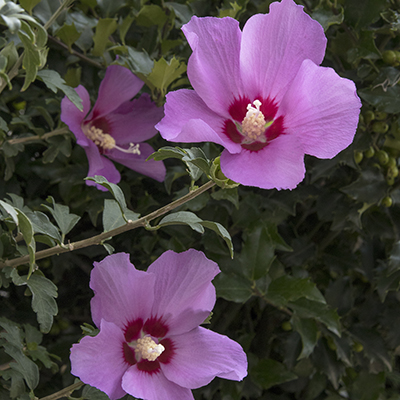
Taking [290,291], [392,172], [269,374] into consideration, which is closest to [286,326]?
Answer: [269,374]

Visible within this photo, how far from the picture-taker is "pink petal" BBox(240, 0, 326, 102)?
596 mm

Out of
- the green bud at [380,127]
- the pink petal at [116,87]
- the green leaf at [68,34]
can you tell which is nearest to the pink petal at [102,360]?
the pink petal at [116,87]

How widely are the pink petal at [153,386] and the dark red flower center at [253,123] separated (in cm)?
33

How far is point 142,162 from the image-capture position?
0.93 metres

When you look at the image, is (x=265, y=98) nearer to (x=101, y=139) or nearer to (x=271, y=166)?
(x=271, y=166)

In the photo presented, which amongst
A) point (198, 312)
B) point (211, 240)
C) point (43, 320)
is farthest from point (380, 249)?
point (43, 320)

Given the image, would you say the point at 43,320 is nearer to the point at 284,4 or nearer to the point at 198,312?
the point at 198,312

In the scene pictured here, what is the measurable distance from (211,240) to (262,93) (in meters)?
0.45

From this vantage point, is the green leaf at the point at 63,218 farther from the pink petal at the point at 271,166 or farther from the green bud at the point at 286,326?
the green bud at the point at 286,326

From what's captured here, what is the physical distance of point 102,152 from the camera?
3.12ft

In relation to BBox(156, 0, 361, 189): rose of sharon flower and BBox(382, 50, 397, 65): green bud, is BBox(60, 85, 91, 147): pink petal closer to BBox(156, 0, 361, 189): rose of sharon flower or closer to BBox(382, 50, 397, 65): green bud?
BBox(156, 0, 361, 189): rose of sharon flower

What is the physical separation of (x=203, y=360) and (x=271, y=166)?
284 millimetres

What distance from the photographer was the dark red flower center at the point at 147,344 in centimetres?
69

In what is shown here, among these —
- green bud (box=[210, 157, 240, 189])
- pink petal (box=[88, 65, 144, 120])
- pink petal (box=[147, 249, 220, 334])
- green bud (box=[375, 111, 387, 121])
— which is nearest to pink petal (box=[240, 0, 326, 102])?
green bud (box=[210, 157, 240, 189])
